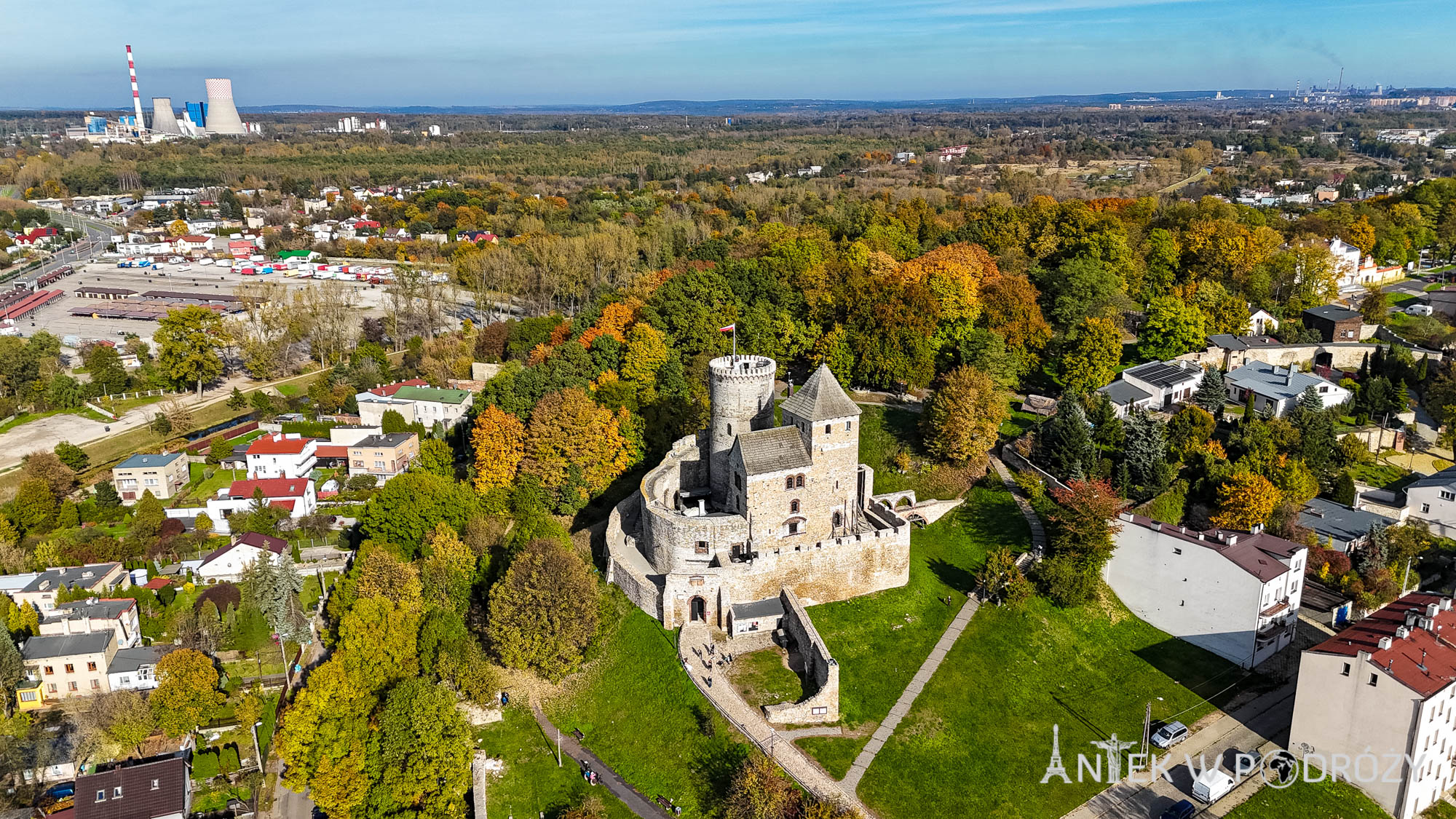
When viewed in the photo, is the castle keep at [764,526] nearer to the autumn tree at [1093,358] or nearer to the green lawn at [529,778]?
the green lawn at [529,778]

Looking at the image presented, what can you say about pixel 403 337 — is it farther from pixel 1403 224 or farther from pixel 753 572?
pixel 1403 224

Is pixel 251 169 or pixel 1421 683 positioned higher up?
pixel 251 169

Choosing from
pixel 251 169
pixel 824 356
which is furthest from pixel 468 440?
pixel 251 169

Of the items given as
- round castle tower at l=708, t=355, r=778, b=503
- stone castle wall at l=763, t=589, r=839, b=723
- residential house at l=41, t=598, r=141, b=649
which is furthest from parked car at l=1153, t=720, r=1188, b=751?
residential house at l=41, t=598, r=141, b=649

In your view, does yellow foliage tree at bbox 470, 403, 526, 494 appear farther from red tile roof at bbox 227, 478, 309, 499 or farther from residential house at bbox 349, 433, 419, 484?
red tile roof at bbox 227, 478, 309, 499

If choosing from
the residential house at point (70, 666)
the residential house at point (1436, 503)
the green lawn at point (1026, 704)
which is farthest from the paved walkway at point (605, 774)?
the residential house at point (1436, 503)

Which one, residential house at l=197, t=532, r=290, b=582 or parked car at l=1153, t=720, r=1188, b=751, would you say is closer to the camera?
parked car at l=1153, t=720, r=1188, b=751
